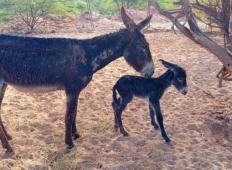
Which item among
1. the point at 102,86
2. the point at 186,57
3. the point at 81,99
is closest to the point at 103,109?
the point at 81,99

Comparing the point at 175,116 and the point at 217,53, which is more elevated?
the point at 217,53

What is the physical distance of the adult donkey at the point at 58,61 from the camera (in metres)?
5.31

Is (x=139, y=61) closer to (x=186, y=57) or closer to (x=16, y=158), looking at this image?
(x=16, y=158)

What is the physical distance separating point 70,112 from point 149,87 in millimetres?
1128

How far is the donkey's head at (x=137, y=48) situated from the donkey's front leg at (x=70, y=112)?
86 cm

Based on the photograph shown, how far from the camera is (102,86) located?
25.5 ft

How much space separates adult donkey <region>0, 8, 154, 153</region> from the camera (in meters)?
5.31

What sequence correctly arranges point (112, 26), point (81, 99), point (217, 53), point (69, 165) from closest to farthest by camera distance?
point (69, 165) → point (217, 53) → point (81, 99) → point (112, 26)

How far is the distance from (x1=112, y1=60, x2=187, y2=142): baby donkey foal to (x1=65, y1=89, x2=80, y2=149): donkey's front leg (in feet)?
2.38

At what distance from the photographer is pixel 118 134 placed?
5.91 m

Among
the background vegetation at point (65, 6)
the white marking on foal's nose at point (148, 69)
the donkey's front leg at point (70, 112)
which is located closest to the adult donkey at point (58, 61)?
the donkey's front leg at point (70, 112)

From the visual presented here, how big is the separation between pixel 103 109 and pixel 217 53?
76.8 inches

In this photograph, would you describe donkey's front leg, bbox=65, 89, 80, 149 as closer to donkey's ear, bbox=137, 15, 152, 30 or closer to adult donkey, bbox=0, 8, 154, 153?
adult donkey, bbox=0, 8, 154, 153

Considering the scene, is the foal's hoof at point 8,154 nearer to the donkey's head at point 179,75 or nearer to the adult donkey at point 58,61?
the adult donkey at point 58,61
